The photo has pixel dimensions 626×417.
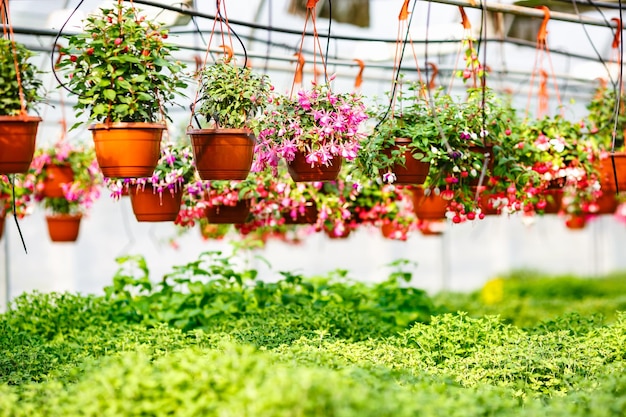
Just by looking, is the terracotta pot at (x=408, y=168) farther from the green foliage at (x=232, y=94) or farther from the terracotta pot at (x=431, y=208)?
the terracotta pot at (x=431, y=208)

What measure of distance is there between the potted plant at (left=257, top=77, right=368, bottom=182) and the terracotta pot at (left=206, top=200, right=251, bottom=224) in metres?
1.19

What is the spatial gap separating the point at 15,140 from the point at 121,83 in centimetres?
46

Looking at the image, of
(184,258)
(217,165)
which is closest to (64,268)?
(184,258)

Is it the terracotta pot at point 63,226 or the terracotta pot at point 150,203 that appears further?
the terracotta pot at point 63,226

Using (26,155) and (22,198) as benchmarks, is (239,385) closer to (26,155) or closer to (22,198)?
(26,155)

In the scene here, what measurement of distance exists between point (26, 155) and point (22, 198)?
2679mm

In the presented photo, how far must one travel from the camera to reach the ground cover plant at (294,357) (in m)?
2.55

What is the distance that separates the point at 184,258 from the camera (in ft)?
34.8

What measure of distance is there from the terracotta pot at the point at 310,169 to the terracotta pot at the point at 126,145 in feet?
1.95

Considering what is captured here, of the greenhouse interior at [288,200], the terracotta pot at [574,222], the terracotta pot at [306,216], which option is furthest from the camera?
the terracotta pot at [574,222]

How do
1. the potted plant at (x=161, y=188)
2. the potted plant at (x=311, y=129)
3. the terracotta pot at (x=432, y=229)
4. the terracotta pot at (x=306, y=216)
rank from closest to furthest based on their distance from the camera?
the potted plant at (x=311, y=129) < the potted plant at (x=161, y=188) < the terracotta pot at (x=306, y=216) < the terracotta pot at (x=432, y=229)

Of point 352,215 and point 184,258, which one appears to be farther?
point 184,258

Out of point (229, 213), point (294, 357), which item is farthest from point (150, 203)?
point (294, 357)

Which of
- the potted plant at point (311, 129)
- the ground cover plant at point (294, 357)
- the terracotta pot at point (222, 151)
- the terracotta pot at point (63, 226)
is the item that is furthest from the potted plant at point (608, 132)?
the terracotta pot at point (63, 226)
